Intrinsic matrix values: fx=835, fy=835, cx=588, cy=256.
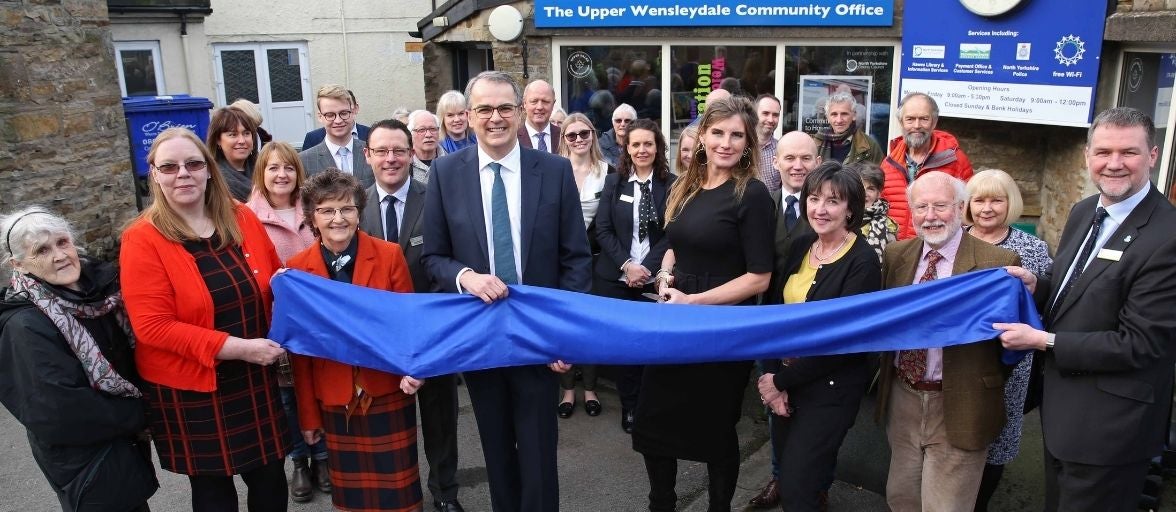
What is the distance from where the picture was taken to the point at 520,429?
12.0 ft

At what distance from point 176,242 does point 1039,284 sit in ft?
11.0

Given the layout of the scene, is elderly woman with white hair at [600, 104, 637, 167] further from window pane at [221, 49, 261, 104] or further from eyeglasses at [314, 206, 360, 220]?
window pane at [221, 49, 261, 104]

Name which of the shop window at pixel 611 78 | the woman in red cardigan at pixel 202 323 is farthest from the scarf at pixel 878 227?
the shop window at pixel 611 78

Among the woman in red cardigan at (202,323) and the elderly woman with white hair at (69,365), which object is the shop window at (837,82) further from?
the elderly woman with white hair at (69,365)

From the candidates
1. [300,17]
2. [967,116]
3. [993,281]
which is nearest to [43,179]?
[993,281]

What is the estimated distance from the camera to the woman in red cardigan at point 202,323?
10.6ft

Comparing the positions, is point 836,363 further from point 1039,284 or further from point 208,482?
point 208,482

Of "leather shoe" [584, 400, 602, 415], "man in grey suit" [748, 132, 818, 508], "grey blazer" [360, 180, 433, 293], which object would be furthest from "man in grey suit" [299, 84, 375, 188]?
"man in grey suit" [748, 132, 818, 508]

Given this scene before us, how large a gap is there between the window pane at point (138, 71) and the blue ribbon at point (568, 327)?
15832 millimetres

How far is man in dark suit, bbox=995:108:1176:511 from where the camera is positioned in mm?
2822

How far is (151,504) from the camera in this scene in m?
4.58

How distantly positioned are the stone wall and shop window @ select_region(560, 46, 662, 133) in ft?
16.8

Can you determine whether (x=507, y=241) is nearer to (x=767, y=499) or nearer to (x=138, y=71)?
(x=767, y=499)

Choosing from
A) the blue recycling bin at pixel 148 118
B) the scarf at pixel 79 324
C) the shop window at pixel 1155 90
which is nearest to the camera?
the scarf at pixel 79 324
